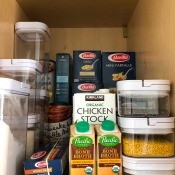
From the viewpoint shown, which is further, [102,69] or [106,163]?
[102,69]

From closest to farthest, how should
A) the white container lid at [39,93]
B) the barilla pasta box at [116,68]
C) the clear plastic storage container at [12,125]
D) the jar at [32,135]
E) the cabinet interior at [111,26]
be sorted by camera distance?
1. the clear plastic storage container at [12,125]
2. the cabinet interior at [111,26]
3. the jar at [32,135]
4. the white container lid at [39,93]
5. the barilla pasta box at [116,68]

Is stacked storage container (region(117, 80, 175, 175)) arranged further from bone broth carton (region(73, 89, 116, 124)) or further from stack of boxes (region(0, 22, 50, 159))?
stack of boxes (region(0, 22, 50, 159))

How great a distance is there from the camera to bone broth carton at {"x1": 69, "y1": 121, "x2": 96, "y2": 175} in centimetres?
59

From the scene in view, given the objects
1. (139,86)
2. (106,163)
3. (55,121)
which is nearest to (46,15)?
(55,121)

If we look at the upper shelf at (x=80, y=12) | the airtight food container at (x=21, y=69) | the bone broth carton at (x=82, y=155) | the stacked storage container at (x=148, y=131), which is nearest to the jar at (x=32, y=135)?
the airtight food container at (x=21, y=69)

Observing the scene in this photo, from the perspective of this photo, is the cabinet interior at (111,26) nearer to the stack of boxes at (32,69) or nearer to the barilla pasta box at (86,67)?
the stack of boxes at (32,69)

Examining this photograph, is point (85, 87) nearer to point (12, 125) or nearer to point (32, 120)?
point (32, 120)

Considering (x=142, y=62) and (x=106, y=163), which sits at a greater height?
(x=142, y=62)

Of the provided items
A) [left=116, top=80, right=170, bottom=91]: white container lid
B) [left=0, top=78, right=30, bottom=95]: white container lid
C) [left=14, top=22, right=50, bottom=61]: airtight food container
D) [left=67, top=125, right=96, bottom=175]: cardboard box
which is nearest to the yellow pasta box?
[left=67, top=125, right=96, bottom=175]: cardboard box

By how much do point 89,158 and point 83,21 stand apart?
79 centimetres

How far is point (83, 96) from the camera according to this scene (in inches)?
28.5

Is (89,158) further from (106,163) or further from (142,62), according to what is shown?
(142,62)

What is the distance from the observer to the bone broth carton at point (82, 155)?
0.59 meters

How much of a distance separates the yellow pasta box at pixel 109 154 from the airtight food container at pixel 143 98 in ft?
0.30
